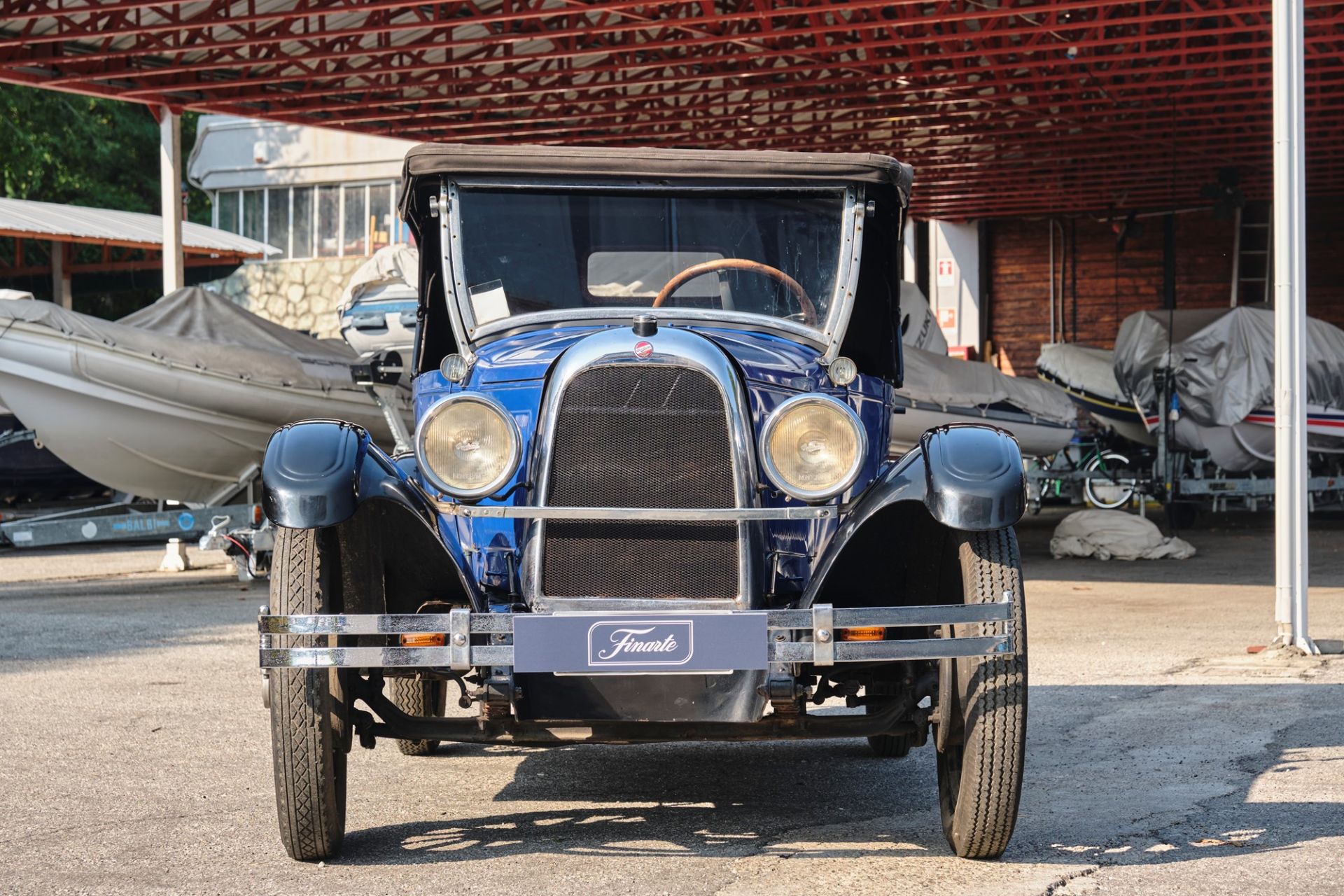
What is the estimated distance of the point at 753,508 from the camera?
4594 millimetres

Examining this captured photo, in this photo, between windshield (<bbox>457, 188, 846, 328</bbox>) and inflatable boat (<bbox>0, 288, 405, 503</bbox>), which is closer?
windshield (<bbox>457, 188, 846, 328</bbox>)

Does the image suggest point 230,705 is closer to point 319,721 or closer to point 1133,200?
point 319,721

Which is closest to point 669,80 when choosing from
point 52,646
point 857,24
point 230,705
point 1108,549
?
point 857,24

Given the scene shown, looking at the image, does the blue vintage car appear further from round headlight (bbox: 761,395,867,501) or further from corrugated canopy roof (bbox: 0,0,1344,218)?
corrugated canopy roof (bbox: 0,0,1344,218)

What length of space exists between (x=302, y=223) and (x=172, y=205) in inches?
730

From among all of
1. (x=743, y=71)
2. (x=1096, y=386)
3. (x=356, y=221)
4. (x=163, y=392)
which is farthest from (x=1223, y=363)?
(x=356, y=221)

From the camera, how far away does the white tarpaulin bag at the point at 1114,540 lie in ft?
49.7

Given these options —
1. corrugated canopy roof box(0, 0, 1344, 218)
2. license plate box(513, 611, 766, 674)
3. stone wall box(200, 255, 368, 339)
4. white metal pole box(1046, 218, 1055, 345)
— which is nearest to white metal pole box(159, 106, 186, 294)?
corrugated canopy roof box(0, 0, 1344, 218)

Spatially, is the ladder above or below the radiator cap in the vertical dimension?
above

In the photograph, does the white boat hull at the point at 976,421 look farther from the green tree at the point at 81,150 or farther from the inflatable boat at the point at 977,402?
the green tree at the point at 81,150

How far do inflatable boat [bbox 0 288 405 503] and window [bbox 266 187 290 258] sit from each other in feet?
71.6

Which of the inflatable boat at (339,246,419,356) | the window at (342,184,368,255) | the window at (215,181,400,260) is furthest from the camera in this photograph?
the window at (342,184,368,255)

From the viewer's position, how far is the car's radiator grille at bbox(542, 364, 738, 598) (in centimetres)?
456

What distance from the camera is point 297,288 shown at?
35.8m
